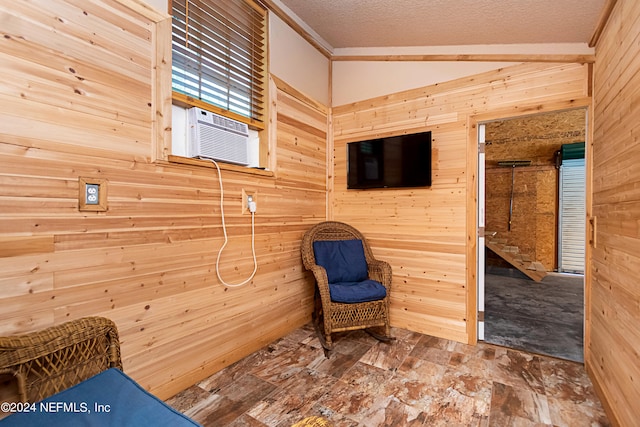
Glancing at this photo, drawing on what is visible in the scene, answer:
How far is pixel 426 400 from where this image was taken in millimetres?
1870

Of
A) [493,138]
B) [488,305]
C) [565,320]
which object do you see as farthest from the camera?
[493,138]

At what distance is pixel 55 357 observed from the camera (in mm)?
1283

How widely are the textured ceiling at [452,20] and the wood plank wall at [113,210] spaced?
158 cm

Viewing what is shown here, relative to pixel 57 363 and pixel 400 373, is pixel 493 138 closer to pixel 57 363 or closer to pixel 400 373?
pixel 400 373

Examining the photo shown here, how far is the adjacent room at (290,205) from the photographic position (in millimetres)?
1368

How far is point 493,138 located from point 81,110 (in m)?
7.07

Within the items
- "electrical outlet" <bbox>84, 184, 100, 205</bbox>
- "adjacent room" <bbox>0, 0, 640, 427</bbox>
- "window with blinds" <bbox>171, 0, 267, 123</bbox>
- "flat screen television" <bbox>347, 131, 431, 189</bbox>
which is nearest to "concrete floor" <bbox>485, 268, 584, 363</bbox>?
"adjacent room" <bbox>0, 0, 640, 427</bbox>

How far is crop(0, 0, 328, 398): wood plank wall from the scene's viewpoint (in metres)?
1.31

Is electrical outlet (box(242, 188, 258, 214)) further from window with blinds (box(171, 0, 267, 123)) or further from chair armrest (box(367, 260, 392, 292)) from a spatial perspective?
chair armrest (box(367, 260, 392, 292))

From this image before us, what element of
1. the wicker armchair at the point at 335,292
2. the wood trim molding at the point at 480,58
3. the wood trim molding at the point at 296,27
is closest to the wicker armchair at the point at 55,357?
the wicker armchair at the point at 335,292

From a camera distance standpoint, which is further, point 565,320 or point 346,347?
Answer: point 565,320

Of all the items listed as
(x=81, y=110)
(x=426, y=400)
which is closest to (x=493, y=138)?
(x=426, y=400)

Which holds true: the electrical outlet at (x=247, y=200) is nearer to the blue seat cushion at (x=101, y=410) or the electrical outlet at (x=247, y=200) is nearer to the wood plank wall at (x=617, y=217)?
the blue seat cushion at (x=101, y=410)

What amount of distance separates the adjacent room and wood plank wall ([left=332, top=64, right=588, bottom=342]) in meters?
0.02
